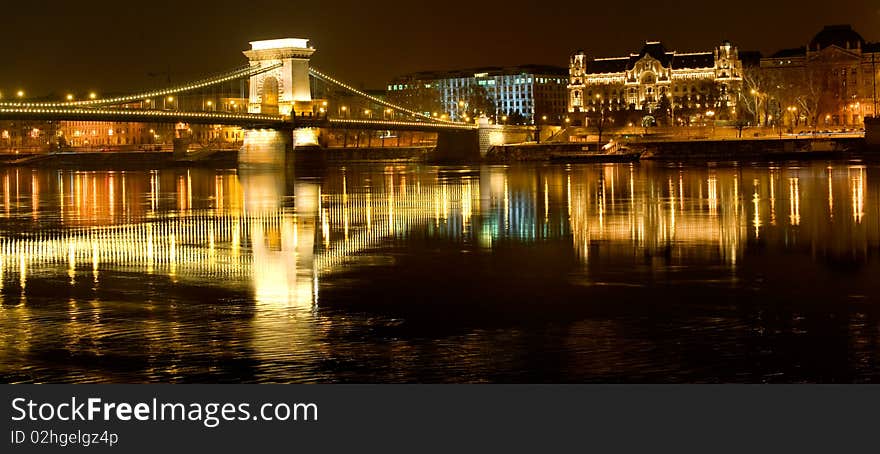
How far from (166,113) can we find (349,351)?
5046 centimetres

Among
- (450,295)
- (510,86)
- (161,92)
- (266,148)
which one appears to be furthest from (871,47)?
(450,295)

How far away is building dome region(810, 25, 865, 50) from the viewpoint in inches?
4815

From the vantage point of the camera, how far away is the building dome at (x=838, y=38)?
12231cm

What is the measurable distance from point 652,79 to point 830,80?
32.2m

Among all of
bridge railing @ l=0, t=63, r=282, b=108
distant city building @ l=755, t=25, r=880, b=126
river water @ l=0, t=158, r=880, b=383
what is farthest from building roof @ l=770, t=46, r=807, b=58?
river water @ l=0, t=158, r=880, b=383

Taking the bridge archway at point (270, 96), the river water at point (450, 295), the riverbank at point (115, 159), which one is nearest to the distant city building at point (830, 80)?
the bridge archway at point (270, 96)

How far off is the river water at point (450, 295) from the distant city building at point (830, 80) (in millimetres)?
85545

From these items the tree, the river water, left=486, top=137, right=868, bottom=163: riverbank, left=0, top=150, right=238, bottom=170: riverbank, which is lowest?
the river water

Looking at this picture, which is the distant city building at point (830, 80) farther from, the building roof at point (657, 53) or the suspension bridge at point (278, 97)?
the suspension bridge at point (278, 97)

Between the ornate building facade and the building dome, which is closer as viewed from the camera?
the building dome

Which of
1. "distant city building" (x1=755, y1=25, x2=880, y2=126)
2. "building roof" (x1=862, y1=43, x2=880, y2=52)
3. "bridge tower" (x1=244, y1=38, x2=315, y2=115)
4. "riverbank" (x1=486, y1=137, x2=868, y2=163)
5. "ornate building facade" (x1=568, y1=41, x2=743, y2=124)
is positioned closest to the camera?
"riverbank" (x1=486, y1=137, x2=868, y2=163)

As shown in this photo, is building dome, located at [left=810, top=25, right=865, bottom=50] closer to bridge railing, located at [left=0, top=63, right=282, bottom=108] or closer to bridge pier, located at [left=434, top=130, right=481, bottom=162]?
bridge pier, located at [left=434, top=130, right=481, bottom=162]

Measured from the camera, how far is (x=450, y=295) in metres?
14.6

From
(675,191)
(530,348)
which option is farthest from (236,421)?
(675,191)
